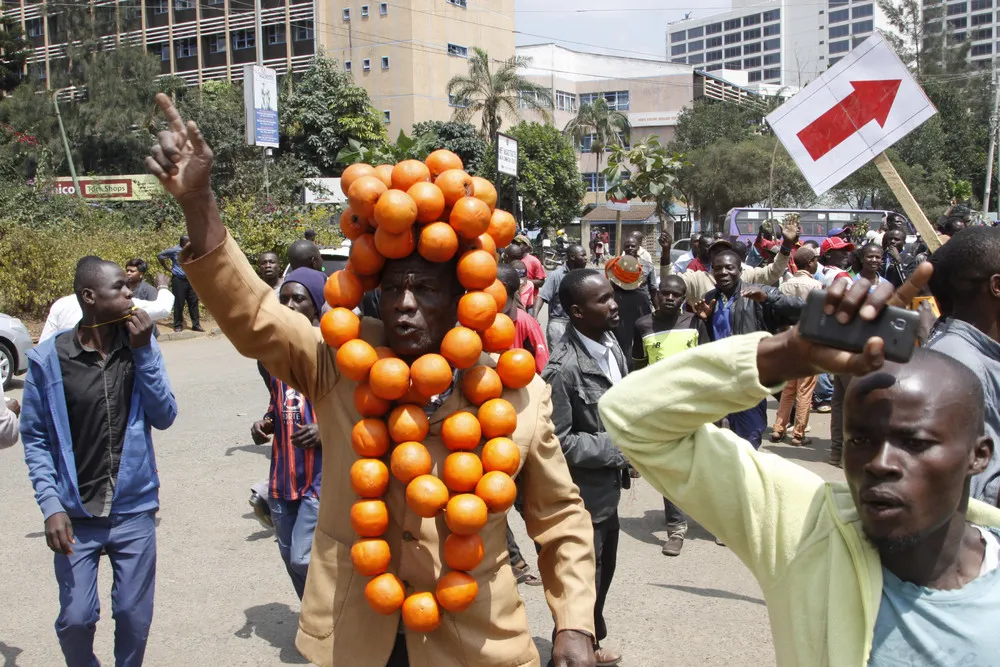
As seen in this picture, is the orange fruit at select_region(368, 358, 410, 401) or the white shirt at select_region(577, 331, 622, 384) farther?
the white shirt at select_region(577, 331, 622, 384)

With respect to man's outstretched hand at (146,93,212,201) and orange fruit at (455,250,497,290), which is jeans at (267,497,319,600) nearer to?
orange fruit at (455,250,497,290)

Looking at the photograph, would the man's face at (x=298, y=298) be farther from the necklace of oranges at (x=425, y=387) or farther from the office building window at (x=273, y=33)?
the office building window at (x=273, y=33)

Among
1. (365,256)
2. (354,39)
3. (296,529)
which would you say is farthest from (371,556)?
(354,39)

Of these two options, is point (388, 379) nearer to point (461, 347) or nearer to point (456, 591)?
point (461, 347)

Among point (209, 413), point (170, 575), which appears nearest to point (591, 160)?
point (209, 413)

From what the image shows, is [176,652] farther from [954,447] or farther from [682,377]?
[954,447]

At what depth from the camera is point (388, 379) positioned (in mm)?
2623

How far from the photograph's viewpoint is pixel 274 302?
2605mm

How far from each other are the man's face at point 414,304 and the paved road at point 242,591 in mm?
2725

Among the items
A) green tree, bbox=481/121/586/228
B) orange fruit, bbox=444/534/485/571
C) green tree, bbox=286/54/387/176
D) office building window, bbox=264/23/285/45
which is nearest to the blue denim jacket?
orange fruit, bbox=444/534/485/571

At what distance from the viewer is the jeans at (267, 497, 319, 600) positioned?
4.36m

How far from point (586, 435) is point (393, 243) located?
208 cm

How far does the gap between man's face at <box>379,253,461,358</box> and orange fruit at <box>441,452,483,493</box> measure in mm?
348

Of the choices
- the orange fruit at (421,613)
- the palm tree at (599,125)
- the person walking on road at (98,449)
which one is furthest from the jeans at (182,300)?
the palm tree at (599,125)
